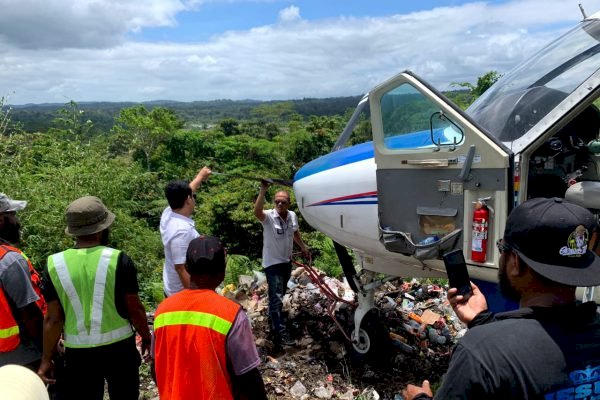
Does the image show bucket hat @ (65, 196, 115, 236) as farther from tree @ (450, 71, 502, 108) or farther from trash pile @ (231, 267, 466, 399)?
tree @ (450, 71, 502, 108)

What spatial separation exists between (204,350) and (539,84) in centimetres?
334

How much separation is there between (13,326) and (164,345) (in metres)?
Answer: 1.47

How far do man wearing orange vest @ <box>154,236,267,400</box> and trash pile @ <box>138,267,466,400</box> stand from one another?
2.64 meters

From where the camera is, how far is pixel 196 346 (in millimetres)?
2174

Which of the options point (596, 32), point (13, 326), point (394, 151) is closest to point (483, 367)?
point (394, 151)

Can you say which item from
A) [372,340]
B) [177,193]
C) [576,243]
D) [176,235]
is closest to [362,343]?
[372,340]

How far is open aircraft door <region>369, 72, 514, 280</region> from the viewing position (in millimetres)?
3381

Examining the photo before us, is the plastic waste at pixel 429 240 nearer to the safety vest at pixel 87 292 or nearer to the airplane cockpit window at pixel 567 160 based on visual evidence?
the airplane cockpit window at pixel 567 160

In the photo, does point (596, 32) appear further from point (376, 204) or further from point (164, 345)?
point (164, 345)

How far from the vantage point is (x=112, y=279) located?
2934 mm

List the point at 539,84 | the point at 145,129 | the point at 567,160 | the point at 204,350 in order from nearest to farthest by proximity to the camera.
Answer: the point at 204,350 < the point at 539,84 < the point at 567,160 < the point at 145,129

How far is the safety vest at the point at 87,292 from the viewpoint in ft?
9.44

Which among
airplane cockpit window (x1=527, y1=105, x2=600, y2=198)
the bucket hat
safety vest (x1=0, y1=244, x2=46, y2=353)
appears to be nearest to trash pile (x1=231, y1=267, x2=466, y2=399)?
airplane cockpit window (x1=527, y1=105, x2=600, y2=198)

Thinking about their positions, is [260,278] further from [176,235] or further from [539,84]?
[539,84]
